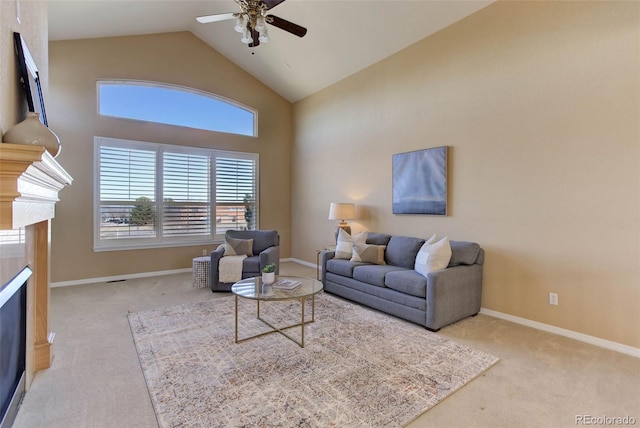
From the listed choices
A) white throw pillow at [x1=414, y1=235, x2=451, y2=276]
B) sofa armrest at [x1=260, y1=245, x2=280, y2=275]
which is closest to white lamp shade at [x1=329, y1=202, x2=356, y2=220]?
sofa armrest at [x1=260, y1=245, x2=280, y2=275]

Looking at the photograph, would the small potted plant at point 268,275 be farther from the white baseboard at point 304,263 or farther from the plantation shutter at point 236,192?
the plantation shutter at point 236,192

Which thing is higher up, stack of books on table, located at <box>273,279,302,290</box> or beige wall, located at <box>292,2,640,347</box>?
beige wall, located at <box>292,2,640,347</box>

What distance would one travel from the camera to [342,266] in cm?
425

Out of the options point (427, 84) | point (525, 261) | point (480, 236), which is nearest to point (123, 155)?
point (427, 84)

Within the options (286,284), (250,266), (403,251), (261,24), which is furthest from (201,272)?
(261,24)

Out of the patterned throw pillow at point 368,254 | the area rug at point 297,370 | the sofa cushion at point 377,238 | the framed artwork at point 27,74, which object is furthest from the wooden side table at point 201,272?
the framed artwork at point 27,74

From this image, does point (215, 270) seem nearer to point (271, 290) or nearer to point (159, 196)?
point (271, 290)

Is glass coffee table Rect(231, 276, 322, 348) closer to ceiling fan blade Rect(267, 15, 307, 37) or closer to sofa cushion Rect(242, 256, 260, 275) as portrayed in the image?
sofa cushion Rect(242, 256, 260, 275)

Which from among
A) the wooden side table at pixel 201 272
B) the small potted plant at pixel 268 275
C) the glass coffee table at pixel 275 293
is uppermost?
the small potted plant at pixel 268 275

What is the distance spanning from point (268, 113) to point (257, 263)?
12.5 ft

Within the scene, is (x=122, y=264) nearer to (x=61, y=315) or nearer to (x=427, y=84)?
(x=61, y=315)

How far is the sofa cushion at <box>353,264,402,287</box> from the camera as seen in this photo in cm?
370

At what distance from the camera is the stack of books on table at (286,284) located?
9.95 feet

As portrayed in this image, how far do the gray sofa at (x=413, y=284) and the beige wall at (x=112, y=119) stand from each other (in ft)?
11.0
